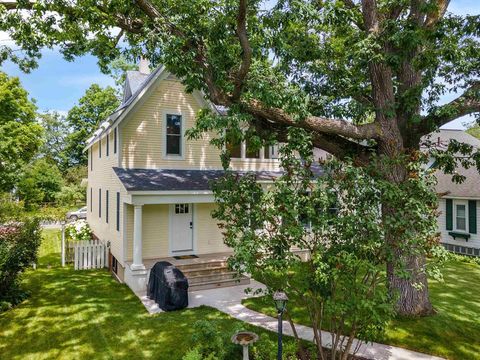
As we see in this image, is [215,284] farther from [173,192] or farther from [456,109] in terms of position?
[456,109]

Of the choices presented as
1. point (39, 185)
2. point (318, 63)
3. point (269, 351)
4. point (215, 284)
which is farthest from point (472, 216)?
point (39, 185)

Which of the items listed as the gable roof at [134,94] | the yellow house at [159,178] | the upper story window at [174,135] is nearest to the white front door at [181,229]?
the yellow house at [159,178]

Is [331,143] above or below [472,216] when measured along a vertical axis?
above

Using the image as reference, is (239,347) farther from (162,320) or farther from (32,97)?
(32,97)

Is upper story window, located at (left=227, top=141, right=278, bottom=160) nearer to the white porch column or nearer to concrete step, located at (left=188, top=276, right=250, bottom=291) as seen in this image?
the white porch column

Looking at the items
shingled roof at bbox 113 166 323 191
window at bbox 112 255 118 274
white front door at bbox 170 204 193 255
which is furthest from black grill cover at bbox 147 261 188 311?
window at bbox 112 255 118 274

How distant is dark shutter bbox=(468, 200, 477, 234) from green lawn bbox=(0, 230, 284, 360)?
1526 cm

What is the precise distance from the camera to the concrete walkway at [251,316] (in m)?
6.86

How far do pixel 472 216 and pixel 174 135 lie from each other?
15.9 m

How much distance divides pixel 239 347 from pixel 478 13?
29.3 feet

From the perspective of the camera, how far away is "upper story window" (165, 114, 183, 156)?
13.6 meters

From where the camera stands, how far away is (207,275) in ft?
39.2

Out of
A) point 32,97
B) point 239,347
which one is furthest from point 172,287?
point 32,97

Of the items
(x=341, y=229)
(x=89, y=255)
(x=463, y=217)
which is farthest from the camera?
(x=463, y=217)
